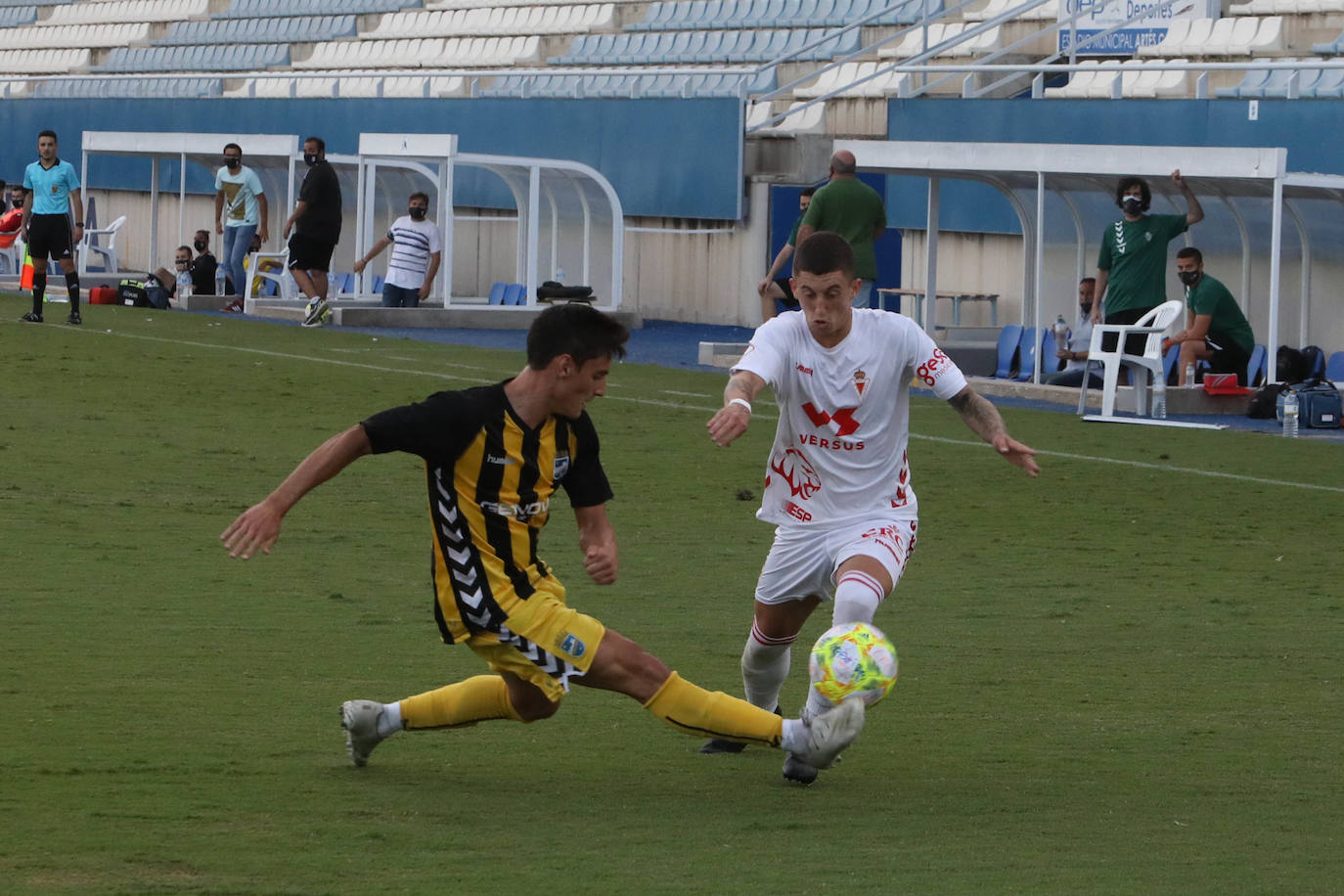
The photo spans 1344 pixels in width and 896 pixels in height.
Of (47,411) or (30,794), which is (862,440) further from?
(47,411)

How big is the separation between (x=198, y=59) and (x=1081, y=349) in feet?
96.3

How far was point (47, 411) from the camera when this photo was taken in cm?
1415

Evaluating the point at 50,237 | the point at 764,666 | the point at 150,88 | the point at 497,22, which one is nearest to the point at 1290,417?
the point at 764,666

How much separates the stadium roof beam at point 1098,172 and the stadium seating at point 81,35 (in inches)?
1216

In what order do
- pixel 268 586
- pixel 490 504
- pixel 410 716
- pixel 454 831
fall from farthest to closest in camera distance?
pixel 268 586 → pixel 410 716 → pixel 490 504 → pixel 454 831

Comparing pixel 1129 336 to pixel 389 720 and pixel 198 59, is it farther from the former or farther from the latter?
pixel 198 59

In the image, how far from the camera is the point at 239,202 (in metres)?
26.8

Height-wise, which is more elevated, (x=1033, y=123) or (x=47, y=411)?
(x=1033, y=123)

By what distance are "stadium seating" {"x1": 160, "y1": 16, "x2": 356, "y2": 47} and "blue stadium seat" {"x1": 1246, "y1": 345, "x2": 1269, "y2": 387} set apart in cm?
2620

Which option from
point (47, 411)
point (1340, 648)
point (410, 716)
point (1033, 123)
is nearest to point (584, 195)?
point (1033, 123)

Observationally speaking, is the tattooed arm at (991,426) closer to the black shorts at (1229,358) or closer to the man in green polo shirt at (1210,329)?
the man in green polo shirt at (1210,329)

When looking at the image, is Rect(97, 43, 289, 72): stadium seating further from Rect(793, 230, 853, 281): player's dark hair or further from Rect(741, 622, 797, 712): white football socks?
Rect(793, 230, 853, 281): player's dark hair

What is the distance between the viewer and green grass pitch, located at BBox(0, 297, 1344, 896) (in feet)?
15.5

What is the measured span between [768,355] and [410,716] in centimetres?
141
